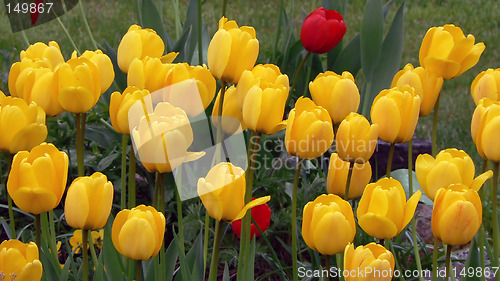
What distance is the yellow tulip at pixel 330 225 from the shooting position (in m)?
0.97

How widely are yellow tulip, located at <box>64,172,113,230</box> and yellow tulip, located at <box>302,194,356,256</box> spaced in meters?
0.32

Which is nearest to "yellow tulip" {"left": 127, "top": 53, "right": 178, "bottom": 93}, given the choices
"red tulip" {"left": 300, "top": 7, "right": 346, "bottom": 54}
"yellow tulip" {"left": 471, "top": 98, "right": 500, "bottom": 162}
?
"yellow tulip" {"left": 471, "top": 98, "right": 500, "bottom": 162}

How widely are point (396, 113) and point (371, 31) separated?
1.01 m

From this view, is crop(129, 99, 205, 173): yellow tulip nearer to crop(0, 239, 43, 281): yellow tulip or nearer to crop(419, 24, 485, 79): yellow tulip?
crop(0, 239, 43, 281): yellow tulip

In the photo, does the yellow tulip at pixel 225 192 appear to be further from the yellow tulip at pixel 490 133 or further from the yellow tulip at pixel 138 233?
the yellow tulip at pixel 490 133

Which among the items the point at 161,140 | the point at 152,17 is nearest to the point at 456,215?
the point at 161,140

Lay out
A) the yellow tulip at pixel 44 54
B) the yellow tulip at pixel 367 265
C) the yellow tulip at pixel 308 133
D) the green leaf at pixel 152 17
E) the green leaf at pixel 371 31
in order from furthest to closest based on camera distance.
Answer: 1. the green leaf at pixel 152 17
2. the green leaf at pixel 371 31
3. the yellow tulip at pixel 44 54
4. the yellow tulip at pixel 308 133
5. the yellow tulip at pixel 367 265

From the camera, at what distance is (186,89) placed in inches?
46.9

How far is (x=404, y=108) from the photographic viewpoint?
3.82 ft

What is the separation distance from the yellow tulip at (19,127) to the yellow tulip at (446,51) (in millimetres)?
772

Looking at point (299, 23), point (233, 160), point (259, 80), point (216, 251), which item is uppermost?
Result: point (259, 80)

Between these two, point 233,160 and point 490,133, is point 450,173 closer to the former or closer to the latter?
point 490,133

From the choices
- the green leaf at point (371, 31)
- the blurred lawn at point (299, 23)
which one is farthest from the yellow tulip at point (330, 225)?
the blurred lawn at point (299, 23)

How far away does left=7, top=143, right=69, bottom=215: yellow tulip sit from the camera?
98 cm
